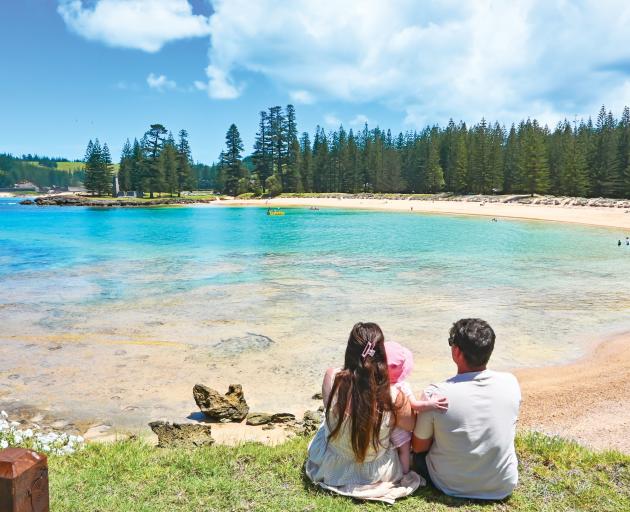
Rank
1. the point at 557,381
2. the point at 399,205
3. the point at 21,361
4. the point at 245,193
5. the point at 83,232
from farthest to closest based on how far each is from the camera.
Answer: the point at 245,193, the point at 399,205, the point at 83,232, the point at 21,361, the point at 557,381

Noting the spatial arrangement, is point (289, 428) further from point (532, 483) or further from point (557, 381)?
point (557, 381)

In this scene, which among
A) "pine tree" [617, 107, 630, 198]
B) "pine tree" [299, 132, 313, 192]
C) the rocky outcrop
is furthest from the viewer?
"pine tree" [299, 132, 313, 192]

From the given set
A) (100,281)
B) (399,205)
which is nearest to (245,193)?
(399,205)

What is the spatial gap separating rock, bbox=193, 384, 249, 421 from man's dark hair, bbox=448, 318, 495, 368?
14.6 feet

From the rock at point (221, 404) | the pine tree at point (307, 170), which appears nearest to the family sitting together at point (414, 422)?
the rock at point (221, 404)

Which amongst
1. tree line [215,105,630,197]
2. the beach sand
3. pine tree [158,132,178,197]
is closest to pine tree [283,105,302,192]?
tree line [215,105,630,197]

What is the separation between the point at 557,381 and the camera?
8945mm

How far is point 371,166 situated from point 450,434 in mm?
110210

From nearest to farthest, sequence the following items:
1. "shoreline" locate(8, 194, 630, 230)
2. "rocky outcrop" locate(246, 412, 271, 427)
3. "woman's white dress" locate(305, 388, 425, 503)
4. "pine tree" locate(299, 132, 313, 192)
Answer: "woman's white dress" locate(305, 388, 425, 503)
"rocky outcrop" locate(246, 412, 271, 427)
"shoreline" locate(8, 194, 630, 230)
"pine tree" locate(299, 132, 313, 192)

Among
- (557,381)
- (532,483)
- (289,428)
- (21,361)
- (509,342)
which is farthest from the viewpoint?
(509,342)

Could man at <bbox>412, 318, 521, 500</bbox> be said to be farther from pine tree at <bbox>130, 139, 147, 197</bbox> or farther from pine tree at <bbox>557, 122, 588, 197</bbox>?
pine tree at <bbox>130, 139, 147, 197</bbox>

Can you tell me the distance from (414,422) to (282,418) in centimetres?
350

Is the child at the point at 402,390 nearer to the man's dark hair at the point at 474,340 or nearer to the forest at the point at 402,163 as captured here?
the man's dark hair at the point at 474,340

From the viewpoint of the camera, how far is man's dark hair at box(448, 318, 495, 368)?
3.93 metres
